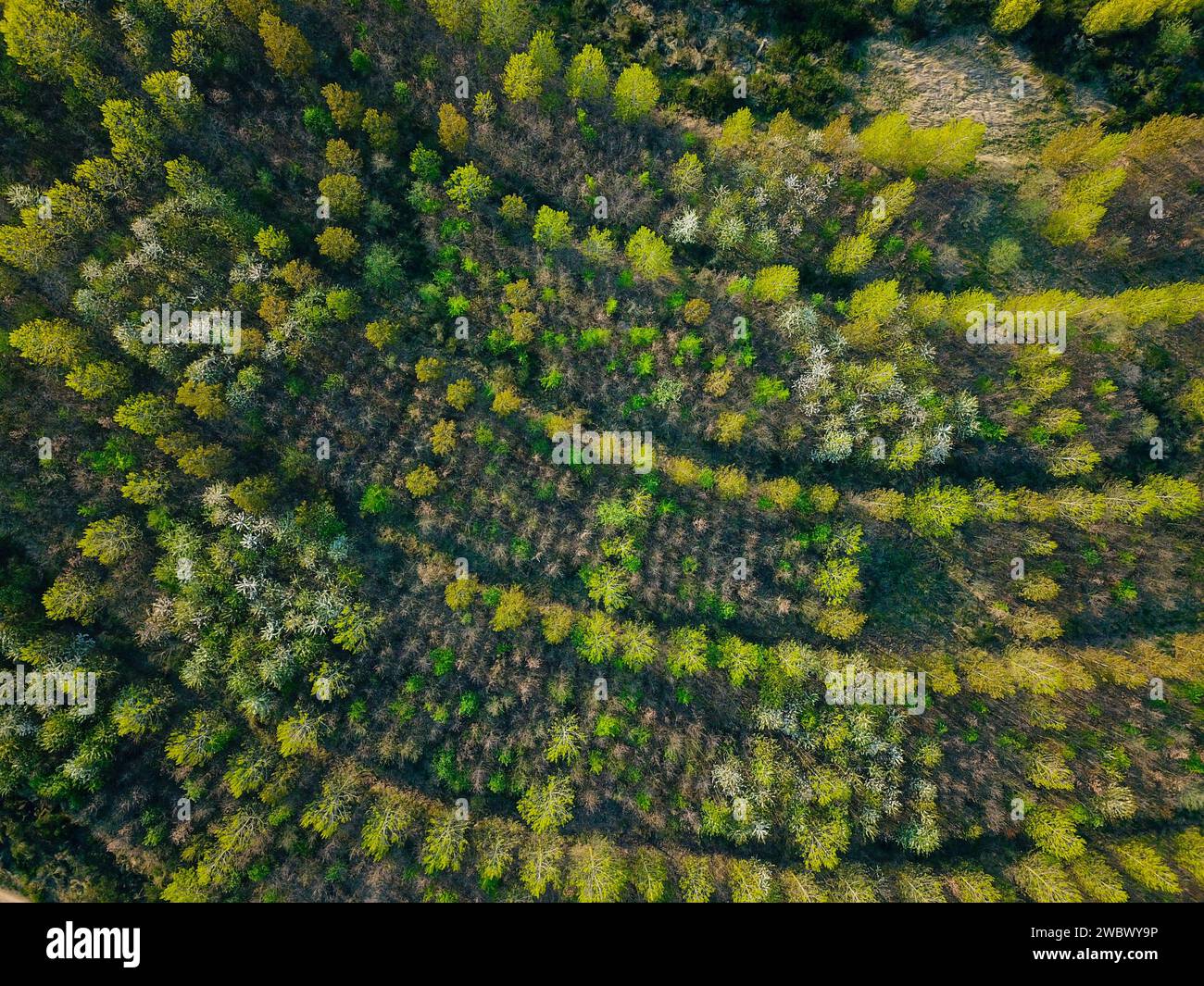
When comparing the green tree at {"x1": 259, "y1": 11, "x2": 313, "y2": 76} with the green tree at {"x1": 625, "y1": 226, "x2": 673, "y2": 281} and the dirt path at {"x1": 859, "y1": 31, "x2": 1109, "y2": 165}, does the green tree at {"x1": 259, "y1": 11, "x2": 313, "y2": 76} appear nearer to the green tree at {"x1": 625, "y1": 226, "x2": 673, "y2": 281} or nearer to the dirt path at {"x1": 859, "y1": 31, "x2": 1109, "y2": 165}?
the green tree at {"x1": 625, "y1": 226, "x2": 673, "y2": 281}

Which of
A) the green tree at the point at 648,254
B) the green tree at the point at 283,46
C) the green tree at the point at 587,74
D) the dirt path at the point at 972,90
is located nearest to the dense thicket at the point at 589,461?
the green tree at the point at 283,46

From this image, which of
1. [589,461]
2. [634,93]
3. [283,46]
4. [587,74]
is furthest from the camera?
[589,461]

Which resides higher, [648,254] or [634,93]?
[634,93]

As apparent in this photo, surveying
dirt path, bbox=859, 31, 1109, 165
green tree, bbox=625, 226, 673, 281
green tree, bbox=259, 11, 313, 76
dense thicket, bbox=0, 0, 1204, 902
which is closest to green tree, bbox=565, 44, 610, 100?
dense thicket, bbox=0, 0, 1204, 902

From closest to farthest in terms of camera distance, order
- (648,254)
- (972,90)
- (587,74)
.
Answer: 1. (587,74)
2. (648,254)
3. (972,90)

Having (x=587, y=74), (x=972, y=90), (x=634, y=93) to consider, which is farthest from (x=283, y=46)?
(x=972, y=90)

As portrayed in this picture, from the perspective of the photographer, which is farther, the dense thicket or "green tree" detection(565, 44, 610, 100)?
"green tree" detection(565, 44, 610, 100)

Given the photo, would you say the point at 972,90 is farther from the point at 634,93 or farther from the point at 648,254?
the point at 648,254

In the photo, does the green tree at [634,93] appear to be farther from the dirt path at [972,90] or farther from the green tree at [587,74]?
the dirt path at [972,90]

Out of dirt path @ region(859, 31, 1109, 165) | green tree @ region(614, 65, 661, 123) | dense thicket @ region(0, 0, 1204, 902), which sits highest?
dirt path @ region(859, 31, 1109, 165)

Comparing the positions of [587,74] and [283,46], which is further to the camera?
[587,74]

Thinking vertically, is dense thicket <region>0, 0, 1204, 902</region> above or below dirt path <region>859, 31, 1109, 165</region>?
below

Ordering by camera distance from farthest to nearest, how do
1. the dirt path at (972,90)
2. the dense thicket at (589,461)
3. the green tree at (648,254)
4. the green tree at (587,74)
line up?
1. the dirt path at (972,90)
2. the green tree at (648,254)
3. the green tree at (587,74)
4. the dense thicket at (589,461)
